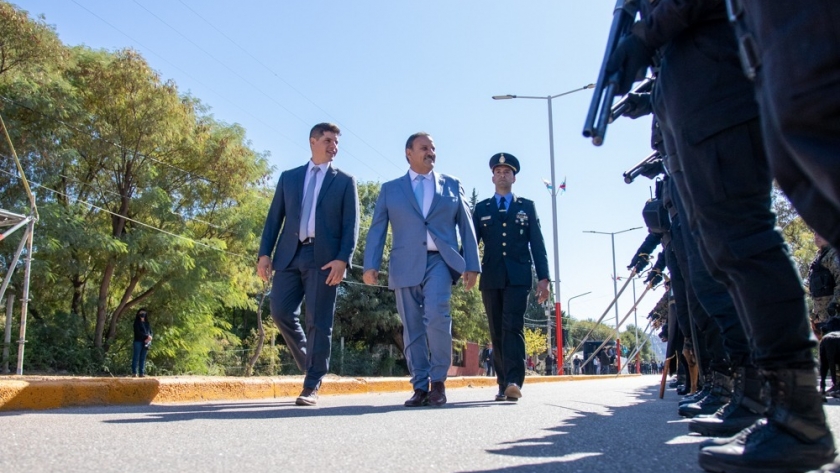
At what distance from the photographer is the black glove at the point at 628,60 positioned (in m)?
2.26

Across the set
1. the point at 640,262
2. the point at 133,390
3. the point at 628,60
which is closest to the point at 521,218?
the point at 640,262

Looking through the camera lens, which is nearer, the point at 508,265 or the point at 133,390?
the point at 133,390

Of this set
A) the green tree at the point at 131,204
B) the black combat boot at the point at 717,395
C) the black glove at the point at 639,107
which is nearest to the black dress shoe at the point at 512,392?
the black combat boot at the point at 717,395

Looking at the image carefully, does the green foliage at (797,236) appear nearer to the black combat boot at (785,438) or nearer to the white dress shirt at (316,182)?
the white dress shirt at (316,182)

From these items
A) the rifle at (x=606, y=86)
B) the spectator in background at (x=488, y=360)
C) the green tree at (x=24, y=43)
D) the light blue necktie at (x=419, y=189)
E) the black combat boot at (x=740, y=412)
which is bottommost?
the spectator in background at (x=488, y=360)

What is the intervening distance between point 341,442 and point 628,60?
172 centimetres

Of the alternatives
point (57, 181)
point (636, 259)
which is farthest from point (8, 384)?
point (57, 181)

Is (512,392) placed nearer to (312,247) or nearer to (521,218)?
(521,218)

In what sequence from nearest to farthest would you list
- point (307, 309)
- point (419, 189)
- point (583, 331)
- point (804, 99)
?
point (804, 99) < point (307, 309) < point (419, 189) < point (583, 331)

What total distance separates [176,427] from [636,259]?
6637 mm

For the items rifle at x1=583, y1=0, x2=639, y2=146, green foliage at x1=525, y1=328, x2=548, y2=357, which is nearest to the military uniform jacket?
rifle at x1=583, y1=0, x2=639, y2=146

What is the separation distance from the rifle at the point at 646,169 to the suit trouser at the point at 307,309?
2.69 meters

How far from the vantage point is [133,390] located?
4.96 metres

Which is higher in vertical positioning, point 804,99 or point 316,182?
point 316,182
